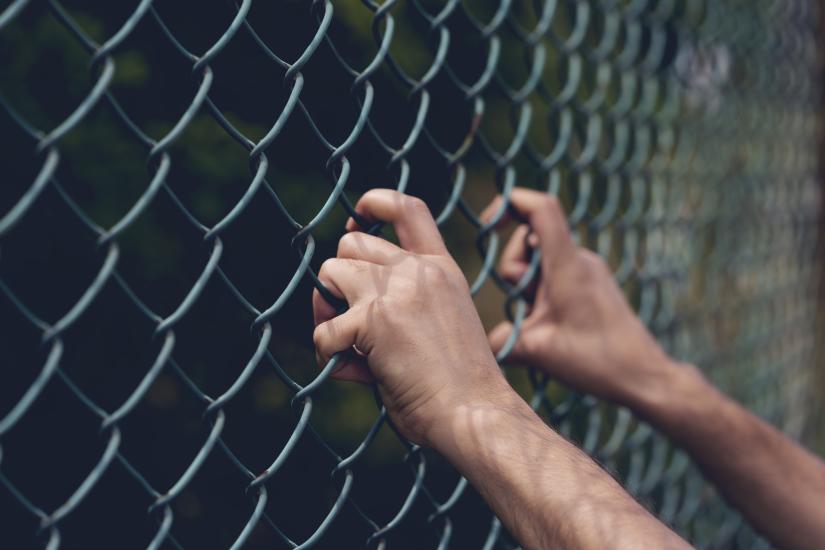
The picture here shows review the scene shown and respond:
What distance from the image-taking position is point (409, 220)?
1.31 metres

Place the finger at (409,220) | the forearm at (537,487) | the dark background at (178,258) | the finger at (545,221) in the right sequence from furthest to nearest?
1. the dark background at (178,258)
2. the finger at (545,221)
3. the finger at (409,220)
4. the forearm at (537,487)

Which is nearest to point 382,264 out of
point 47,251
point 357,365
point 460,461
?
point 357,365

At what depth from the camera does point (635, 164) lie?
237 cm

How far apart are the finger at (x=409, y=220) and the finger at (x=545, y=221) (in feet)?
1.54

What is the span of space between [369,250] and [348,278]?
2.1 inches

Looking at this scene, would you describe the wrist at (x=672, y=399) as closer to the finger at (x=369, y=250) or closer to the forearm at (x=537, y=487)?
the forearm at (x=537, y=487)

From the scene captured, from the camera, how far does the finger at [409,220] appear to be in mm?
1305

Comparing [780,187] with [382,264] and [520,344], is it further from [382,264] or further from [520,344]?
[382,264]

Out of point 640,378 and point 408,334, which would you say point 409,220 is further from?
point 640,378

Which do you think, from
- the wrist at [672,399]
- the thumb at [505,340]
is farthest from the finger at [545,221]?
the wrist at [672,399]

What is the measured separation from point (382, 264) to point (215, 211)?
1.00m

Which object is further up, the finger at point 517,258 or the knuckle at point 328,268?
the knuckle at point 328,268

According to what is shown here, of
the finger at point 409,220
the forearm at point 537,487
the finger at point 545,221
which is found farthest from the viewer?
the finger at point 545,221

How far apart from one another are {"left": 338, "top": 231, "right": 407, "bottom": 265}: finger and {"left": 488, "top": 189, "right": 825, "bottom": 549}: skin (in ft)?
1.86
